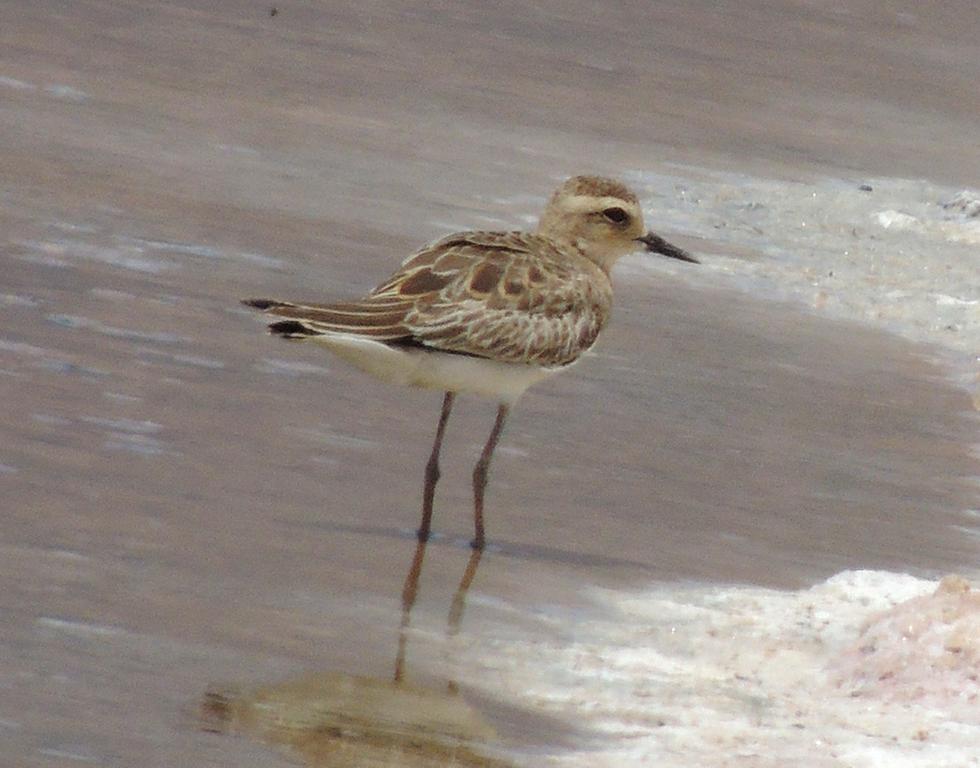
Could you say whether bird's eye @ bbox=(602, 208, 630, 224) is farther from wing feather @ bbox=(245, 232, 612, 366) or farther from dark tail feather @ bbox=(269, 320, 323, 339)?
dark tail feather @ bbox=(269, 320, 323, 339)

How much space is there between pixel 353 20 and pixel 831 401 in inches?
344

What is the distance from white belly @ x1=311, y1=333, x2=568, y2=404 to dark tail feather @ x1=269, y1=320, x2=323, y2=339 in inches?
1.9

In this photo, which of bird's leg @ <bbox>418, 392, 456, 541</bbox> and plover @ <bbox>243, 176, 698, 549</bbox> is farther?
bird's leg @ <bbox>418, 392, 456, 541</bbox>

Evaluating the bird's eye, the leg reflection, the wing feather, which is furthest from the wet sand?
the bird's eye

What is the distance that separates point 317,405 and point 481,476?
1.08 metres

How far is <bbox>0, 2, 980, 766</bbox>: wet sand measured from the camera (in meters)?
6.67

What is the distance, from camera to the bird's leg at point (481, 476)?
802cm

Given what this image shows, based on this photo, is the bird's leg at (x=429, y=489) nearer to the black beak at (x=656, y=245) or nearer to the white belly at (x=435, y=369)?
the white belly at (x=435, y=369)

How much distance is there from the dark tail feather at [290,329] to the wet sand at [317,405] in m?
0.58

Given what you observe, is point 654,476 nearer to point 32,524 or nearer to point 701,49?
point 32,524

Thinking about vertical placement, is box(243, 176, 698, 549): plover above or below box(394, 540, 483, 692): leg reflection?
above

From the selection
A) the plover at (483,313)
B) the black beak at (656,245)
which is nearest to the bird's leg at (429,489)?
the plover at (483,313)

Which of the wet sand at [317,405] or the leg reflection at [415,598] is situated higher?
the wet sand at [317,405]

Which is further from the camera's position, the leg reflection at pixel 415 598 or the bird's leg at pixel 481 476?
the bird's leg at pixel 481 476
